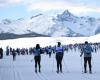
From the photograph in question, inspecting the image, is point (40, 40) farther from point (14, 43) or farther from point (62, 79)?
point (62, 79)

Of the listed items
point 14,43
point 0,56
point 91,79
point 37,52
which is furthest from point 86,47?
point 14,43

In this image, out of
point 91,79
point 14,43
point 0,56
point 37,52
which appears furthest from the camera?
point 14,43

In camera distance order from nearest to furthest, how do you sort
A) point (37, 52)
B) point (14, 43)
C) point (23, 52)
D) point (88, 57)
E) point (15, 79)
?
point (15, 79)
point (88, 57)
point (37, 52)
point (23, 52)
point (14, 43)

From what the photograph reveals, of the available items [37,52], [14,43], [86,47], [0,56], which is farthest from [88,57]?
[14,43]

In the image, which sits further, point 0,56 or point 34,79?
point 0,56

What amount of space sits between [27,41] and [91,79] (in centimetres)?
17925

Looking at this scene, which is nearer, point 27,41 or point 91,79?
point 91,79

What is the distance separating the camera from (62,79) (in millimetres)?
19172

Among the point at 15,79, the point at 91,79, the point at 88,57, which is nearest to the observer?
the point at 91,79

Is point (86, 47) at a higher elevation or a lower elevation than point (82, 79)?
higher

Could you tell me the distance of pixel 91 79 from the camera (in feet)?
60.8

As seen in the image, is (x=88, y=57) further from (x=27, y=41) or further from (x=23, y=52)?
(x=27, y=41)

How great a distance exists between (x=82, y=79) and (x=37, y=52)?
19.6 ft

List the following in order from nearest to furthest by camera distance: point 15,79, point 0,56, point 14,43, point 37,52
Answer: point 15,79 → point 37,52 → point 0,56 → point 14,43
